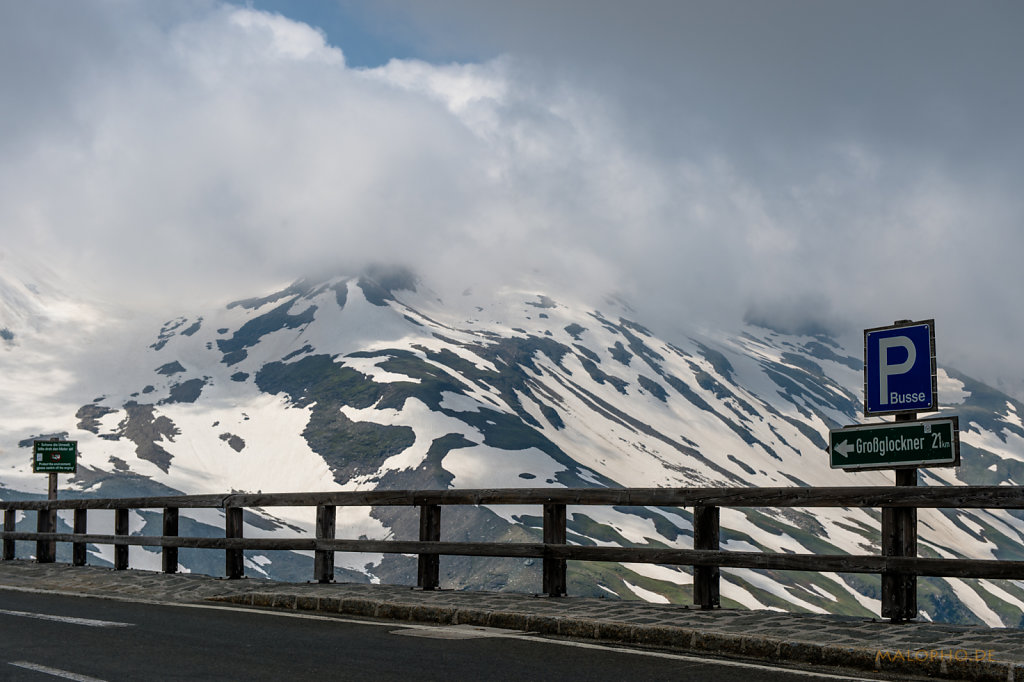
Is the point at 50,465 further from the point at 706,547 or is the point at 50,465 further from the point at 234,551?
the point at 706,547

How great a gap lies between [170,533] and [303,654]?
10.5 m

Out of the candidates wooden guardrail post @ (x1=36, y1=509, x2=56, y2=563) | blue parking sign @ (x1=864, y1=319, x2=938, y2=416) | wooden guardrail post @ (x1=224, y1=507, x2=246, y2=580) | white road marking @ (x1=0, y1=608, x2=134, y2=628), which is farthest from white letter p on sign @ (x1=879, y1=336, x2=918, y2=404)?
wooden guardrail post @ (x1=36, y1=509, x2=56, y2=563)

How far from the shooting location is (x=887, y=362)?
11953 millimetres

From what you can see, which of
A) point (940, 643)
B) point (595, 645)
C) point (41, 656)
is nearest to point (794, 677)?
point (940, 643)

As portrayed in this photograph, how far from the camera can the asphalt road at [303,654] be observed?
902 cm

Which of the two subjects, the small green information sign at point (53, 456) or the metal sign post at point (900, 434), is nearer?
the metal sign post at point (900, 434)

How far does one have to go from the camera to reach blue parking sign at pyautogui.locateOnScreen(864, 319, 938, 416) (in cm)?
1161

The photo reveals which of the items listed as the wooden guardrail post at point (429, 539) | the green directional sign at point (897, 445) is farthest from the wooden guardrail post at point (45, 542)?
the green directional sign at point (897, 445)

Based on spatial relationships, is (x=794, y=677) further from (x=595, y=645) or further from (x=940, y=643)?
(x=595, y=645)

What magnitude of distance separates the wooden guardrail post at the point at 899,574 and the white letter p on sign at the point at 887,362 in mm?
1056

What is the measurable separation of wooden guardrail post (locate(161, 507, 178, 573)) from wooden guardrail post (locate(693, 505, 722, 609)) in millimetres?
10287

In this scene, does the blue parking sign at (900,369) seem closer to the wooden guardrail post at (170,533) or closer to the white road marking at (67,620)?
the white road marking at (67,620)

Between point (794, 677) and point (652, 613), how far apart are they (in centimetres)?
358

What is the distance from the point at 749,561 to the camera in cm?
1206
